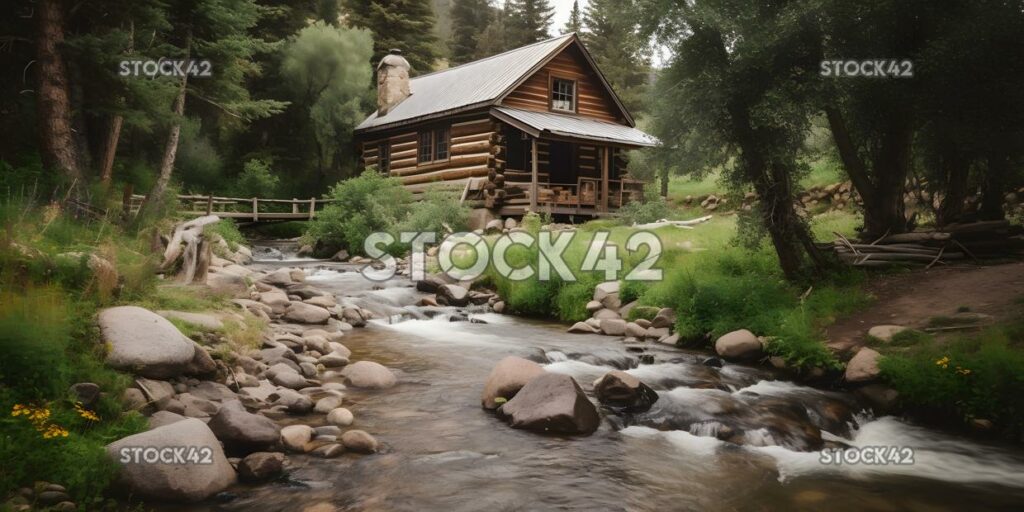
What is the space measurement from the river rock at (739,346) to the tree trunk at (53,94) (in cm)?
1103

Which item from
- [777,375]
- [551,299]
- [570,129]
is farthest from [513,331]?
[570,129]

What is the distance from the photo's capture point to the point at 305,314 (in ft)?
33.5

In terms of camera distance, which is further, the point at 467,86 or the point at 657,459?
the point at 467,86

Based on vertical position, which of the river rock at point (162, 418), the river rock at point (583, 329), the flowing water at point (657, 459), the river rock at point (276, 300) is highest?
the river rock at point (276, 300)

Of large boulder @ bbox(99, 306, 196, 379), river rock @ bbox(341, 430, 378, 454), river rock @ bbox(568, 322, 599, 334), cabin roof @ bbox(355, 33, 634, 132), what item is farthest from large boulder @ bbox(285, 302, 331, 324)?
cabin roof @ bbox(355, 33, 634, 132)

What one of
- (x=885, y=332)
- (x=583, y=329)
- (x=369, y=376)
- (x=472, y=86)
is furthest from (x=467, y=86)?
(x=885, y=332)

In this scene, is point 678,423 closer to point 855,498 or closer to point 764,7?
point 855,498

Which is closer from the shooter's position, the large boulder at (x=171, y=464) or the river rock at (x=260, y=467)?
the large boulder at (x=171, y=464)

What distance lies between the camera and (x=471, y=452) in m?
5.35

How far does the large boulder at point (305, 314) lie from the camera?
10141 millimetres

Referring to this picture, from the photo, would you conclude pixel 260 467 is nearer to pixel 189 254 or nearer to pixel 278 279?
pixel 189 254

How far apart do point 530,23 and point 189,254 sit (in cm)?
4061

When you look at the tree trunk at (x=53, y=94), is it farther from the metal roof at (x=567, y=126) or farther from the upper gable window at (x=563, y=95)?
the upper gable window at (x=563, y=95)

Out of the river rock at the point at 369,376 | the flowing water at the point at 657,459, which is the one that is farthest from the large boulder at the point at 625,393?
the river rock at the point at 369,376
